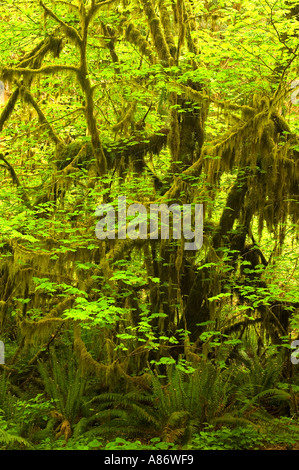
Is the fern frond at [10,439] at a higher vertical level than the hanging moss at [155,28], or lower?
lower

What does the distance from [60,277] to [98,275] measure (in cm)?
51

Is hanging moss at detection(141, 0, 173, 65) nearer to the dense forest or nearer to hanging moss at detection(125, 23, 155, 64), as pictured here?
the dense forest

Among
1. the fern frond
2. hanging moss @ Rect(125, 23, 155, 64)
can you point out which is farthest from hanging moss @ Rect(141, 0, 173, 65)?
the fern frond

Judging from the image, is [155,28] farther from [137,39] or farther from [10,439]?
[10,439]

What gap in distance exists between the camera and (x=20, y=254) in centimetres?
527

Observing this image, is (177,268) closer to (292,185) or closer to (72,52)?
(292,185)

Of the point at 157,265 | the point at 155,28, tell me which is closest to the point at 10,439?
the point at 157,265

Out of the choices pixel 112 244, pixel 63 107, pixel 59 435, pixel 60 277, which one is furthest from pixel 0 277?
pixel 63 107

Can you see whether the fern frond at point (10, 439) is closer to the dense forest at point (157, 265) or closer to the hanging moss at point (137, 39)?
the dense forest at point (157, 265)

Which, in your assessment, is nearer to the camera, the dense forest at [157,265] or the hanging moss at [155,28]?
the dense forest at [157,265]

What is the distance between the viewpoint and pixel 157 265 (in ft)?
21.1

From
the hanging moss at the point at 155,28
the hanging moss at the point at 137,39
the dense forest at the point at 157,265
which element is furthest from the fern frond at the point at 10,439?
the hanging moss at the point at 137,39

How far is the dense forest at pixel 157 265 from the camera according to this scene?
4.95m

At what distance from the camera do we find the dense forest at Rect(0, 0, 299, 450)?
495cm
